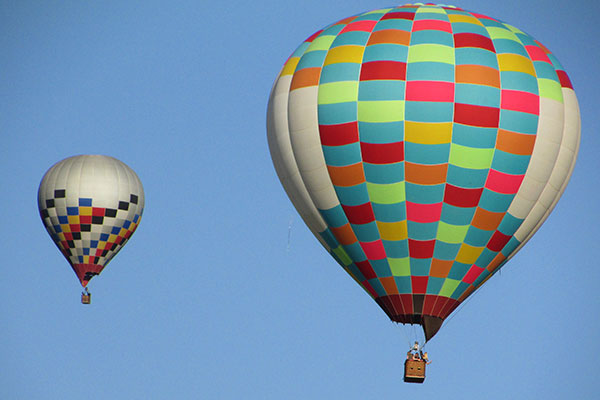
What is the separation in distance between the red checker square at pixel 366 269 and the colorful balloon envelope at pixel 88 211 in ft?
47.0

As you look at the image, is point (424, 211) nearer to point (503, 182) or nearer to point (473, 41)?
point (503, 182)

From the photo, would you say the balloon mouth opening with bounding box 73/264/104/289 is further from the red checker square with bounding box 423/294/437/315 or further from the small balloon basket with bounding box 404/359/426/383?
the small balloon basket with bounding box 404/359/426/383

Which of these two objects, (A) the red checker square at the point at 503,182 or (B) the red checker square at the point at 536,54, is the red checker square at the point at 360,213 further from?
(B) the red checker square at the point at 536,54

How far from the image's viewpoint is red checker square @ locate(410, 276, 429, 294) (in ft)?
81.6

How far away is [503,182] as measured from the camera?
2456 cm

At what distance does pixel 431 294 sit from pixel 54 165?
→ 1802 centimetres

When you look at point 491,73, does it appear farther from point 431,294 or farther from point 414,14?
point 431,294

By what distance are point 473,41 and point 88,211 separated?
53.4ft

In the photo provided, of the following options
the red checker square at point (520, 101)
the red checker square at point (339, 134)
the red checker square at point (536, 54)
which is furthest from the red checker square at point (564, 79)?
the red checker square at point (339, 134)

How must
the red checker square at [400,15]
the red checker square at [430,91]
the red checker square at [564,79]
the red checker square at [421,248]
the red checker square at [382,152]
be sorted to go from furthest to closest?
the red checker square at [564,79]
the red checker square at [400,15]
the red checker square at [421,248]
the red checker square at [382,152]
the red checker square at [430,91]

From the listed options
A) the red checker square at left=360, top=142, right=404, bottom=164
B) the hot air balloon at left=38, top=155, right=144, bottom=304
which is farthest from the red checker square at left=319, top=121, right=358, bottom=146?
the hot air balloon at left=38, top=155, right=144, bottom=304

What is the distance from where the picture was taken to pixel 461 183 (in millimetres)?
24391

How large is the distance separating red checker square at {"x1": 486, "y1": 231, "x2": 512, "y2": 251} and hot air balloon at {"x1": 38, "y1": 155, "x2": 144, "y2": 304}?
51.8ft

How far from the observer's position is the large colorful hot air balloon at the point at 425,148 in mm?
24250
